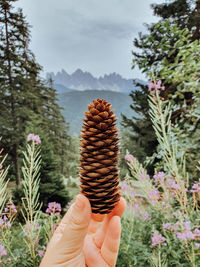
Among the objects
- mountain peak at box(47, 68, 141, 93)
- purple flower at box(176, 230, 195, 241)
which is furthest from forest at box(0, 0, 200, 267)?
mountain peak at box(47, 68, 141, 93)

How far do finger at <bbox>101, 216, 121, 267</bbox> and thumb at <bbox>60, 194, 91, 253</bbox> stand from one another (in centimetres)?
12

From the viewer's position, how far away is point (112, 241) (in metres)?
0.88

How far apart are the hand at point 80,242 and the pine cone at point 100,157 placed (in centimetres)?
7

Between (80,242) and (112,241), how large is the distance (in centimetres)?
16

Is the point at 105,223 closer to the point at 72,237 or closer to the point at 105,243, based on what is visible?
the point at 105,243

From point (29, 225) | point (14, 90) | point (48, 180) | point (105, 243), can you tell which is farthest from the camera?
point (14, 90)

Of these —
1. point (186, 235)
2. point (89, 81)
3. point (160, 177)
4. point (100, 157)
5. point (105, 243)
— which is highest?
point (89, 81)

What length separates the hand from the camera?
2.55 feet

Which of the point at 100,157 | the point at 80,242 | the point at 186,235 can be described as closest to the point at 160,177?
the point at 186,235

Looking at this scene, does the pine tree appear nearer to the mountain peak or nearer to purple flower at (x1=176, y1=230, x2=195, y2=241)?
purple flower at (x1=176, y1=230, x2=195, y2=241)

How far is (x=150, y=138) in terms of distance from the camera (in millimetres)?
9250

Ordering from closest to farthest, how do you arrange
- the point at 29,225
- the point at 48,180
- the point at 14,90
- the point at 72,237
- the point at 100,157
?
the point at 100,157, the point at 72,237, the point at 29,225, the point at 48,180, the point at 14,90

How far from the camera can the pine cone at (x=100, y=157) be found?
687mm

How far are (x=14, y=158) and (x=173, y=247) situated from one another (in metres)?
11.0
